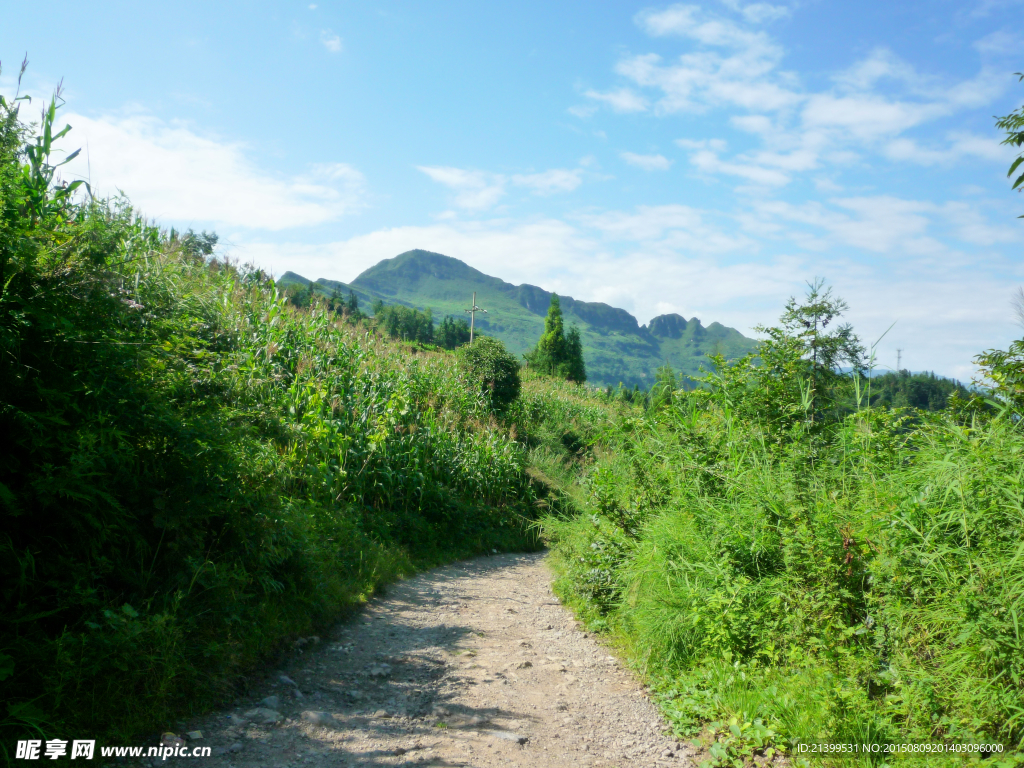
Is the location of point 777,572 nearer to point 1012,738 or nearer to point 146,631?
point 1012,738

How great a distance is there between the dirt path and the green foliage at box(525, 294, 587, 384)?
34.9 meters

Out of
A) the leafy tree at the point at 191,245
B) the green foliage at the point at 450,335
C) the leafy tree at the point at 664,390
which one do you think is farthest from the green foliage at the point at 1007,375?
the green foliage at the point at 450,335

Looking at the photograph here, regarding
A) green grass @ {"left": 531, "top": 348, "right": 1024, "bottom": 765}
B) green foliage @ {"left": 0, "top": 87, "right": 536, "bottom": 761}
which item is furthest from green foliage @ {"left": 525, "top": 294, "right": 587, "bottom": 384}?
green foliage @ {"left": 0, "top": 87, "right": 536, "bottom": 761}

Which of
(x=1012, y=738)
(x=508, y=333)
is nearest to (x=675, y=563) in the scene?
(x=1012, y=738)

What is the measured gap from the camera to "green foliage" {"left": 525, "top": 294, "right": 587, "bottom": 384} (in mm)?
42438

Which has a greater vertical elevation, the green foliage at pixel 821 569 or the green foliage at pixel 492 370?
the green foliage at pixel 492 370

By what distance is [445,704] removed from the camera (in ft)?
14.0

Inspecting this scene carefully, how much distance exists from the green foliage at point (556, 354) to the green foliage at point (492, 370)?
A: 21051 mm

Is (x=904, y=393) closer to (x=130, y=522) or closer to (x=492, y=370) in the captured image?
(x=130, y=522)

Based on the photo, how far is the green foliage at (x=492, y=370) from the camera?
18875 millimetres

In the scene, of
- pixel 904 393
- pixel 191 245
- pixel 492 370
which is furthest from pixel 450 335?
pixel 904 393

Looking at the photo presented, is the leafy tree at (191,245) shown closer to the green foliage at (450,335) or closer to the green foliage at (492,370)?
the green foliage at (492,370)

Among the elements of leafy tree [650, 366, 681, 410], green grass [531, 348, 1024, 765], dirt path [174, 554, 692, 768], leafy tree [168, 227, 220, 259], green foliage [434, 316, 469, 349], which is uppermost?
green foliage [434, 316, 469, 349]

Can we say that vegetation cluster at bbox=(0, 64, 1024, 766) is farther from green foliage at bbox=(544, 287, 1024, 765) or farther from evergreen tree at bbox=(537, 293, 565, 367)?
evergreen tree at bbox=(537, 293, 565, 367)
